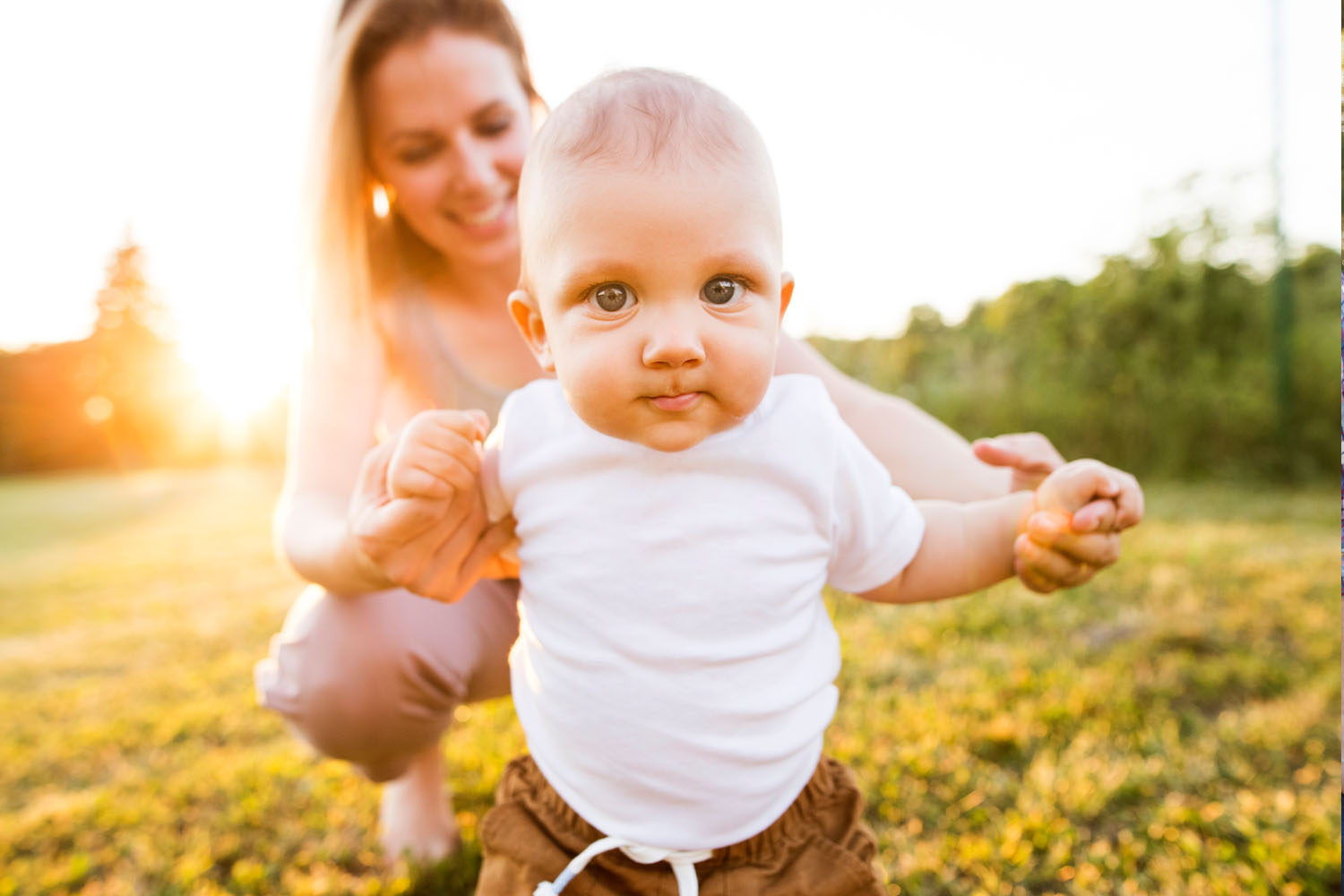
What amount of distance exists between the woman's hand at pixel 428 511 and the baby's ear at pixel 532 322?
127 millimetres

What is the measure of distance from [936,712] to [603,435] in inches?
80.2

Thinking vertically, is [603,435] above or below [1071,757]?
above

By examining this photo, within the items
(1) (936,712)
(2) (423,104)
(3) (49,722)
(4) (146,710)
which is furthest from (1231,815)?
(3) (49,722)

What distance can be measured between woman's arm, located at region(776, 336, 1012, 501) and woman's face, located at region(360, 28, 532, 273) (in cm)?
70

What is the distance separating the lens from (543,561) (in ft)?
4.27

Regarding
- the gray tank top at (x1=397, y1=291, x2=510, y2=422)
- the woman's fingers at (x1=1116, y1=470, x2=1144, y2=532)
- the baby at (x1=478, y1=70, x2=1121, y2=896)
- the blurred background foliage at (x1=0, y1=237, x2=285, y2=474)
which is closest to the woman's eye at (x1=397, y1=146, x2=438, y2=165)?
the gray tank top at (x1=397, y1=291, x2=510, y2=422)

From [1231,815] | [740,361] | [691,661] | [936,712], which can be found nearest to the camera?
[740,361]

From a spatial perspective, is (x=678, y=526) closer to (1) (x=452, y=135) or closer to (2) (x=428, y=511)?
(2) (x=428, y=511)

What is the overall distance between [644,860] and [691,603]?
0.37 m

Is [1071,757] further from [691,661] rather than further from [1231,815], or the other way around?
[691,661]

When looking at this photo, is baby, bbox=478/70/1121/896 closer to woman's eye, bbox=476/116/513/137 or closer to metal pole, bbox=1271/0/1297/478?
woman's eye, bbox=476/116/513/137

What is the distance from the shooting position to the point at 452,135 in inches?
75.0

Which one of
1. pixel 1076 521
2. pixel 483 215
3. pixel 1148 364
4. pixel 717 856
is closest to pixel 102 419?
pixel 1148 364

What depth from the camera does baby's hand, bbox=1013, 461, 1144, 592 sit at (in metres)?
1.25
